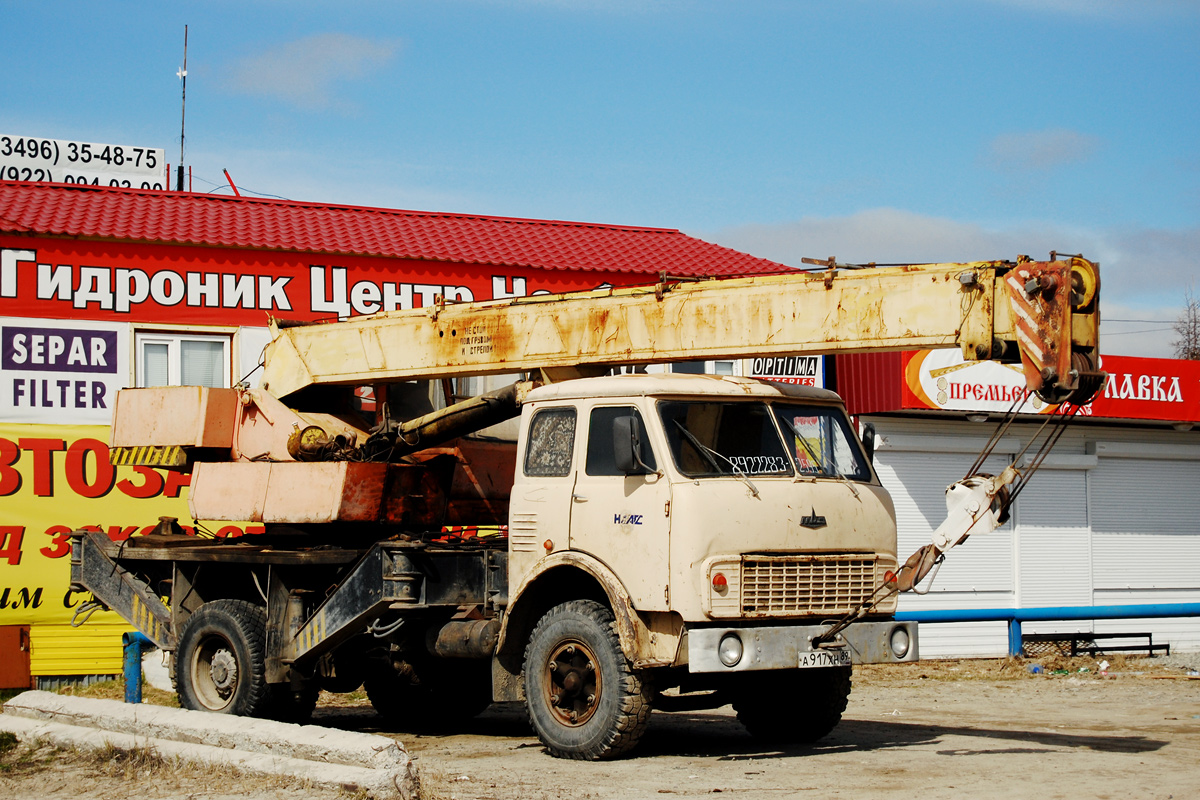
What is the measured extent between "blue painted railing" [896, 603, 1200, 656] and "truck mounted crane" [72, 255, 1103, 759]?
9689mm

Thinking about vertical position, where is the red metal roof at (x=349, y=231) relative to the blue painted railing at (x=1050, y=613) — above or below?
above

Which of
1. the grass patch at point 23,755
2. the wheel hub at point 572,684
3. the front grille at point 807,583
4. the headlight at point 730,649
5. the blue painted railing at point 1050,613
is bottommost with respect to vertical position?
the blue painted railing at point 1050,613

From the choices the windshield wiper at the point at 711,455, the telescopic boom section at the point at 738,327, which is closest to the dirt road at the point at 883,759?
the windshield wiper at the point at 711,455

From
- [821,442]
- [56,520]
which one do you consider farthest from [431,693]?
[56,520]

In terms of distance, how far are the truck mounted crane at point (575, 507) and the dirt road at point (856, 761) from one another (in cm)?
45

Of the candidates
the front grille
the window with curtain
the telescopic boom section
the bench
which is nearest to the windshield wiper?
the front grille

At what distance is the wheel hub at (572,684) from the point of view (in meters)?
9.13

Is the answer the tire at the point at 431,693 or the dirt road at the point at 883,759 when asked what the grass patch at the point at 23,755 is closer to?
the dirt road at the point at 883,759

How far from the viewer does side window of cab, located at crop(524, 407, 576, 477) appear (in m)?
9.70

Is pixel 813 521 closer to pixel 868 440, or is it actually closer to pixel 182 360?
pixel 868 440

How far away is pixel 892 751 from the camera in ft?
31.6

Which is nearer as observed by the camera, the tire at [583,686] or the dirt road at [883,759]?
the dirt road at [883,759]

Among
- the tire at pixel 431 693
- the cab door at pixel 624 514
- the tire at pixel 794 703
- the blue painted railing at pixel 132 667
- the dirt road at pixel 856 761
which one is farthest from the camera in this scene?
the blue painted railing at pixel 132 667

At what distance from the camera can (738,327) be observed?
31.2 feet
